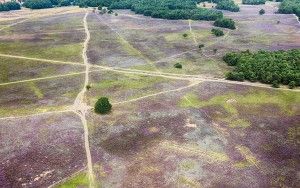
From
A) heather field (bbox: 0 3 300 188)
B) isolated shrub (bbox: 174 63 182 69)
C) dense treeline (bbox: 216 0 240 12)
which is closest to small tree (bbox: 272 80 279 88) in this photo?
heather field (bbox: 0 3 300 188)

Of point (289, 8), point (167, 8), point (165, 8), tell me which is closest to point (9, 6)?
point (165, 8)

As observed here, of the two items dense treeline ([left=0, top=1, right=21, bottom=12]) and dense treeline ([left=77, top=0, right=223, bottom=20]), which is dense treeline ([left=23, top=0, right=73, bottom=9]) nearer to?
dense treeline ([left=0, top=1, right=21, bottom=12])

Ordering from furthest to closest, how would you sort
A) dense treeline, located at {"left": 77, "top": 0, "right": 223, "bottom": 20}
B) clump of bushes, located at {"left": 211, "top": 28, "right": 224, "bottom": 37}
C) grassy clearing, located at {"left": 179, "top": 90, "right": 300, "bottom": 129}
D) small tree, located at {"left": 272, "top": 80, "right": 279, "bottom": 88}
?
dense treeline, located at {"left": 77, "top": 0, "right": 223, "bottom": 20} < clump of bushes, located at {"left": 211, "top": 28, "right": 224, "bottom": 37} < small tree, located at {"left": 272, "top": 80, "right": 279, "bottom": 88} < grassy clearing, located at {"left": 179, "top": 90, "right": 300, "bottom": 129}

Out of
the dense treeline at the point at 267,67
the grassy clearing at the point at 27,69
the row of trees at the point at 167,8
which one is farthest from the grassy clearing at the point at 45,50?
the row of trees at the point at 167,8

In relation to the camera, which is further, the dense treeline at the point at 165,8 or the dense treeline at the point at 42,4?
the dense treeline at the point at 42,4

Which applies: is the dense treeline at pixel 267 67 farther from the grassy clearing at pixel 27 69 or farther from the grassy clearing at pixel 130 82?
the grassy clearing at pixel 27 69

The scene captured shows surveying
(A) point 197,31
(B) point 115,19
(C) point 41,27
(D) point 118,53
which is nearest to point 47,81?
(D) point 118,53

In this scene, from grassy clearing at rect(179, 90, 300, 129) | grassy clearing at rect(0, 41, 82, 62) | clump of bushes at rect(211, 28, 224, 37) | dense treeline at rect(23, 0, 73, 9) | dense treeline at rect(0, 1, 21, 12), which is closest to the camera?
grassy clearing at rect(179, 90, 300, 129)
